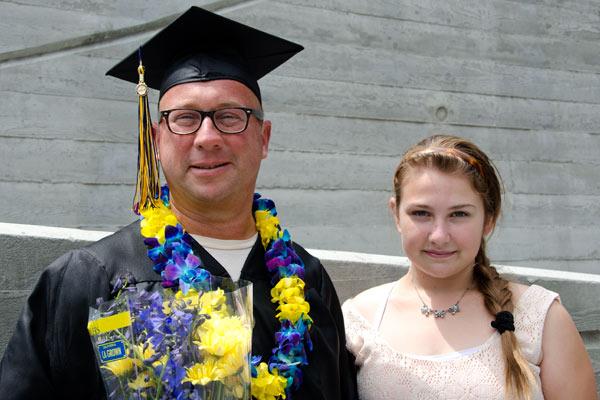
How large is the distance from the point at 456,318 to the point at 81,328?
1.31 metres

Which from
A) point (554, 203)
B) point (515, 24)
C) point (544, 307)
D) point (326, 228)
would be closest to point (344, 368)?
point (544, 307)

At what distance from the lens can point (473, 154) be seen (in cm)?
221

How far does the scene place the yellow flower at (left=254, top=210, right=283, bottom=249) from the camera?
213cm

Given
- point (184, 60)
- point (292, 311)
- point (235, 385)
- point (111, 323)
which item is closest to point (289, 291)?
point (292, 311)

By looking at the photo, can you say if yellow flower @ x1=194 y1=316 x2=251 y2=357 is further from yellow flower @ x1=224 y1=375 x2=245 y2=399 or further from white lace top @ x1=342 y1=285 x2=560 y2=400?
white lace top @ x1=342 y1=285 x2=560 y2=400

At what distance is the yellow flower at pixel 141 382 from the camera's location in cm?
130

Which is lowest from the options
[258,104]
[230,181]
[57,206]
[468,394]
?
[468,394]

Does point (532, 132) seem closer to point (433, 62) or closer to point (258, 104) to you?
point (433, 62)

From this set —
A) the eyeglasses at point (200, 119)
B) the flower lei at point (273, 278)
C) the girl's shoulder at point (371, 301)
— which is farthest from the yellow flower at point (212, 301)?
the girl's shoulder at point (371, 301)

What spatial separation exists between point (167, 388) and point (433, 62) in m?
4.20

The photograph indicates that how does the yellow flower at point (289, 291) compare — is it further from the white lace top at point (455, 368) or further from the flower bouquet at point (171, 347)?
the flower bouquet at point (171, 347)

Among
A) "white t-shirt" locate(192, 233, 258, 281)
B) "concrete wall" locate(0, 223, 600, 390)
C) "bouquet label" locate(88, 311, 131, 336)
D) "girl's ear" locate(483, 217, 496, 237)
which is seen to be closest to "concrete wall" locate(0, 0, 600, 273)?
"concrete wall" locate(0, 223, 600, 390)

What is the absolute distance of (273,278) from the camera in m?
2.02

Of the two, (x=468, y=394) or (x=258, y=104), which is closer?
(x=468, y=394)
